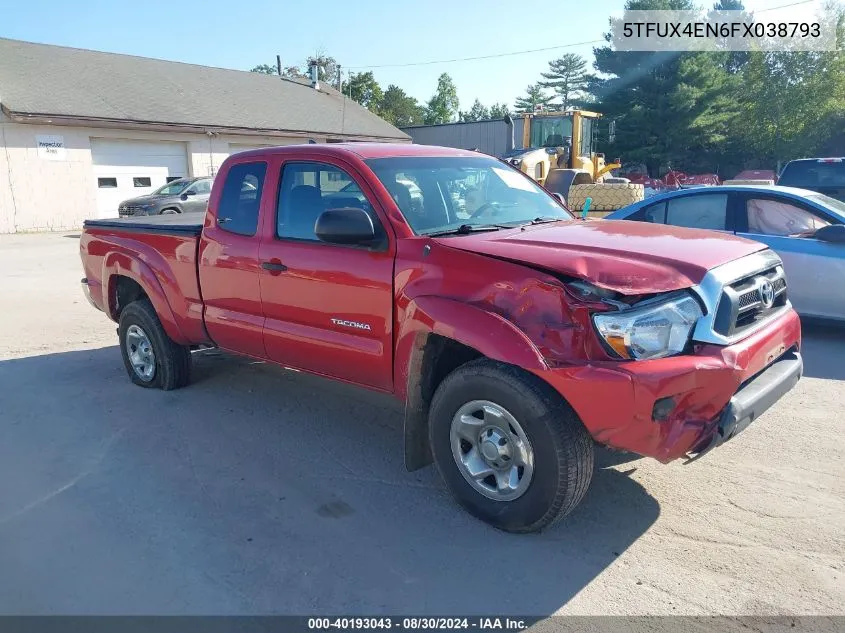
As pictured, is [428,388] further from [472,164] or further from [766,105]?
[766,105]

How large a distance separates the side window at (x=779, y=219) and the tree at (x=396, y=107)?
181 feet

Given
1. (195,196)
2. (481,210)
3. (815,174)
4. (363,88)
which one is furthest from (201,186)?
(363,88)

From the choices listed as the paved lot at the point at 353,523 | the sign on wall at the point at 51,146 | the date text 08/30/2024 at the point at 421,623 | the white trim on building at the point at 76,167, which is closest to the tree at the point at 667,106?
the white trim on building at the point at 76,167

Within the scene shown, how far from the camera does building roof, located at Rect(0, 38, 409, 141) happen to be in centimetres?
2303

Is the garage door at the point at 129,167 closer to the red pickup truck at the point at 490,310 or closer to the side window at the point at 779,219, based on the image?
the red pickup truck at the point at 490,310

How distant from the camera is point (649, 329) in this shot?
122 inches

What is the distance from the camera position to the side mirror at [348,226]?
3801mm

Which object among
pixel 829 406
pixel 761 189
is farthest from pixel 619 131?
pixel 829 406

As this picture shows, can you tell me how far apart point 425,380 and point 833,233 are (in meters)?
5.00

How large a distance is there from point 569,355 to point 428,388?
96cm

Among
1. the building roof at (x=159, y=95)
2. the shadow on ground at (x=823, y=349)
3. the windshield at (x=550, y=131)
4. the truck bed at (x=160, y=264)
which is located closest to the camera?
the truck bed at (x=160, y=264)

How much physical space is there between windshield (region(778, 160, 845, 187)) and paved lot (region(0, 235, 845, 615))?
5.42 metres

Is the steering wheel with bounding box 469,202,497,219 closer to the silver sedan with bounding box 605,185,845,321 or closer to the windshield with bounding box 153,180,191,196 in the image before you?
the silver sedan with bounding box 605,185,845,321

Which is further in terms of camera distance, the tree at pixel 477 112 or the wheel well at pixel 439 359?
the tree at pixel 477 112
